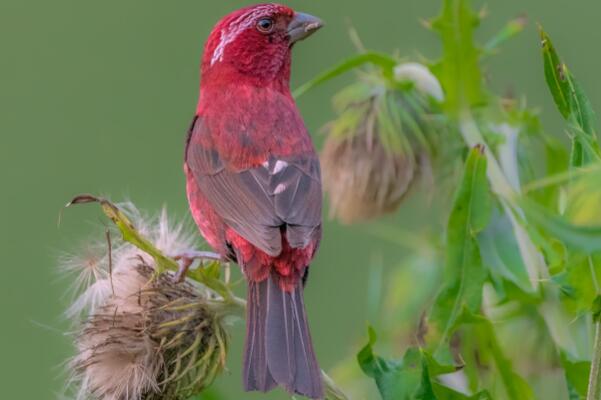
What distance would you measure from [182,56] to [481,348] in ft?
21.8

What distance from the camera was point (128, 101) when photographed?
1197cm

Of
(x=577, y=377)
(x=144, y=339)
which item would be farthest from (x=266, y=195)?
(x=577, y=377)

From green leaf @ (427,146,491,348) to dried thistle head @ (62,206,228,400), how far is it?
2.46ft

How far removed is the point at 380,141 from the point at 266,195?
73 cm

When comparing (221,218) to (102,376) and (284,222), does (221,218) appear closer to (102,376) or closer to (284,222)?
(284,222)

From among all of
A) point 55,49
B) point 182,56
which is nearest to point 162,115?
point 182,56

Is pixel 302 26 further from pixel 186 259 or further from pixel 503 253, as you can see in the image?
pixel 186 259

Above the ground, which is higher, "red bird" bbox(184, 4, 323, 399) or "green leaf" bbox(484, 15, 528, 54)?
"green leaf" bbox(484, 15, 528, 54)

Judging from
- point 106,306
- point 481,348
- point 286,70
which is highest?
point 286,70

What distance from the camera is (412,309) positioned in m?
6.14

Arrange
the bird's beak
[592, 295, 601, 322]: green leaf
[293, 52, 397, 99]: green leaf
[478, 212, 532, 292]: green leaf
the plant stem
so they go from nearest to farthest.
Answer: the plant stem, [592, 295, 601, 322]: green leaf, [478, 212, 532, 292]: green leaf, [293, 52, 397, 99]: green leaf, the bird's beak

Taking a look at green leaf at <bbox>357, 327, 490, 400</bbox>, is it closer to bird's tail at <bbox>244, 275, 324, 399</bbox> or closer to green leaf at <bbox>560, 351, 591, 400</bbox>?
bird's tail at <bbox>244, 275, 324, 399</bbox>

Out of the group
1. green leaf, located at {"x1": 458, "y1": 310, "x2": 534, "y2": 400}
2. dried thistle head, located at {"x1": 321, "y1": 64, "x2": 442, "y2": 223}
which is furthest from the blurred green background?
green leaf, located at {"x1": 458, "y1": 310, "x2": 534, "y2": 400}

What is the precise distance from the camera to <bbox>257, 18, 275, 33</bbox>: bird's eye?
6.45m
